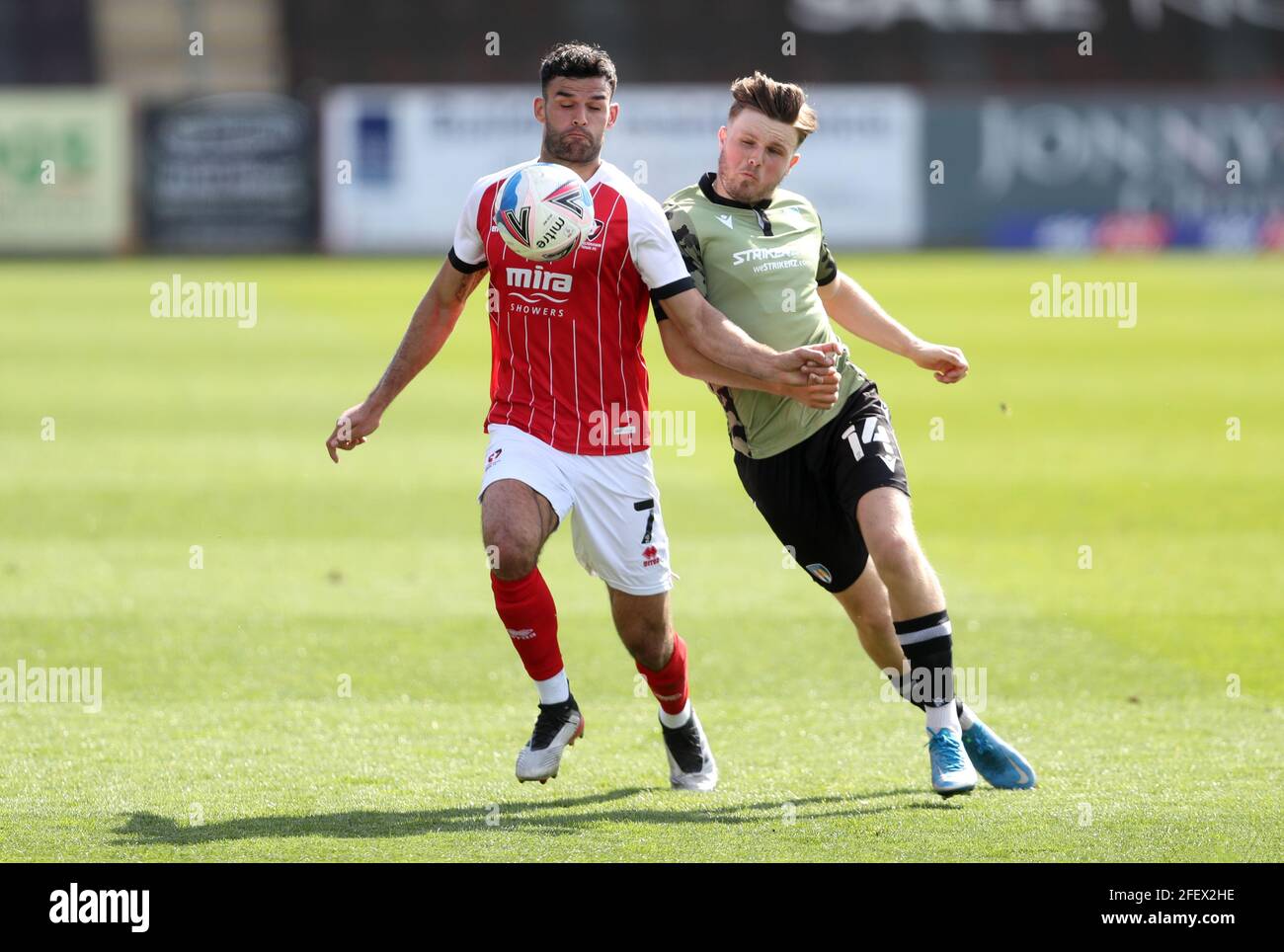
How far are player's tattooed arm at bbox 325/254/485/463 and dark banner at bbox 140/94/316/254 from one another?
30.4 meters

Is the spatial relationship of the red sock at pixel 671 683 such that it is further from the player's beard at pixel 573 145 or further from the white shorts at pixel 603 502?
the player's beard at pixel 573 145

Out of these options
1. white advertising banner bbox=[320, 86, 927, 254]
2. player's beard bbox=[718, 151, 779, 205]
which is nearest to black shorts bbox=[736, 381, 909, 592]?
player's beard bbox=[718, 151, 779, 205]

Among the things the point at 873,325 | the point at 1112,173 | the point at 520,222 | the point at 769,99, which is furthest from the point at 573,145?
the point at 1112,173

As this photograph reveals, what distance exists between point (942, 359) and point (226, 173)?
101 feet

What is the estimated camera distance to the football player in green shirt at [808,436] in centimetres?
567

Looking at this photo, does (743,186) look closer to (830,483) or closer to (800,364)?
(800,364)

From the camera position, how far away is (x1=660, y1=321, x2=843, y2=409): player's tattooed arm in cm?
557

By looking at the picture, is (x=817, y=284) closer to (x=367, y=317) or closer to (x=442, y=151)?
(x=367, y=317)

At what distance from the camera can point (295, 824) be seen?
529 cm

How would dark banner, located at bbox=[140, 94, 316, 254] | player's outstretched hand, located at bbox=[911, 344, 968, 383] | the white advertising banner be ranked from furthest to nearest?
the white advertising banner, dark banner, located at bbox=[140, 94, 316, 254], player's outstretched hand, located at bbox=[911, 344, 968, 383]

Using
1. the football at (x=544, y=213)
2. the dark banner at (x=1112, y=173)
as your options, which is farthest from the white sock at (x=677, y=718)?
the dark banner at (x=1112, y=173)

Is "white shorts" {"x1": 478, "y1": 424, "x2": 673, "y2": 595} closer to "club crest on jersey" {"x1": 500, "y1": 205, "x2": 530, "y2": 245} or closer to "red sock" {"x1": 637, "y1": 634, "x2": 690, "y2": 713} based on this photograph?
"red sock" {"x1": 637, "y1": 634, "x2": 690, "y2": 713}
